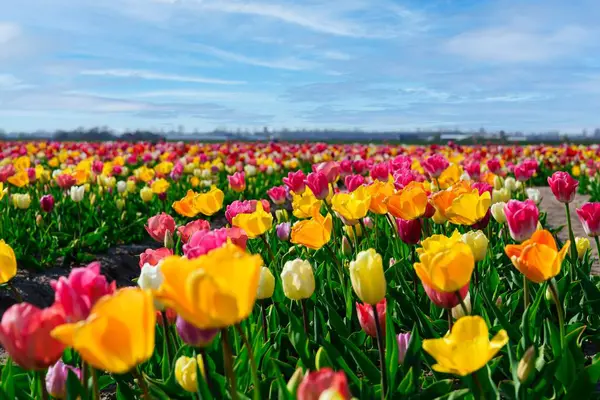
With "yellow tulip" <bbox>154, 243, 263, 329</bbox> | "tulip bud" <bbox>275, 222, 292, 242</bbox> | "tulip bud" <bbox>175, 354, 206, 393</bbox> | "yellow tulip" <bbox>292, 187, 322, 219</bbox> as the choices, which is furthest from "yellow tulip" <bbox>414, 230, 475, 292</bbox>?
"tulip bud" <bbox>275, 222, 292, 242</bbox>

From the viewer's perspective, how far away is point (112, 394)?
271 centimetres

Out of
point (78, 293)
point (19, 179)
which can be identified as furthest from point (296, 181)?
point (19, 179)

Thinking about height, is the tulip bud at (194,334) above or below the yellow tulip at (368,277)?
below

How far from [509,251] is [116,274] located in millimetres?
4691

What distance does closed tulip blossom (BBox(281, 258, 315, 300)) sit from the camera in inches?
86.2

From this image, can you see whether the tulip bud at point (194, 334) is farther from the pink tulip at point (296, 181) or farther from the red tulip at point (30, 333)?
the pink tulip at point (296, 181)

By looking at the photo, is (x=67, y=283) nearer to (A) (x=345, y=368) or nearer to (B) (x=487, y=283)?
(A) (x=345, y=368)

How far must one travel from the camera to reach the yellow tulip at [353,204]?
300cm

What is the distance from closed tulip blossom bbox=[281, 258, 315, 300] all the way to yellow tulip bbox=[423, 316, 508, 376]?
83cm

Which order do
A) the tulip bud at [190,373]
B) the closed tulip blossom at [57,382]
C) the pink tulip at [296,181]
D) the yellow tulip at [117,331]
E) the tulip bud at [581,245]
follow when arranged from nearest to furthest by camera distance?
the yellow tulip at [117,331]
the tulip bud at [190,373]
the closed tulip blossom at [57,382]
the tulip bud at [581,245]
the pink tulip at [296,181]

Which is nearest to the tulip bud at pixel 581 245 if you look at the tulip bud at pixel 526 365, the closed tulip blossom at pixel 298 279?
the closed tulip blossom at pixel 298 279

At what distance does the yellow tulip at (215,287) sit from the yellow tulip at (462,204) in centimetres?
184

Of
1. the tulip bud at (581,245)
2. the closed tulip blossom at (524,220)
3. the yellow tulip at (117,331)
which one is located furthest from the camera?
the tulip bud at (581,245)

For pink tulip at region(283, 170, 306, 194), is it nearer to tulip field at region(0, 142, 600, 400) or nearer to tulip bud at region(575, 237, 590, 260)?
tulip field at region(0, 142, 600, 400)
